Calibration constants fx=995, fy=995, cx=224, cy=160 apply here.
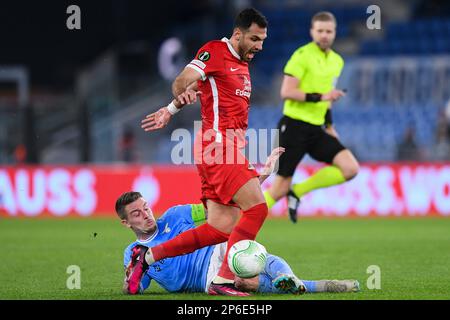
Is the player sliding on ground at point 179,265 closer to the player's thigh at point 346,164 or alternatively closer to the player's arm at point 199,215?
the player's arm at point 199,215

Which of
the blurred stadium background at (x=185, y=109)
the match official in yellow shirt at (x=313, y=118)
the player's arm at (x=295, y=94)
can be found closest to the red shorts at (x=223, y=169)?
the player's arm at (x=295, y=94)

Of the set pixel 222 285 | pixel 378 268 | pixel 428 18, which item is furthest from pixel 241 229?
pixel 428 18

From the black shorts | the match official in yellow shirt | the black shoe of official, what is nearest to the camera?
the match official in yellow shirt

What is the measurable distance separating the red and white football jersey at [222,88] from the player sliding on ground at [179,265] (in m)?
0.79

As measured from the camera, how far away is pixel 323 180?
34.9 ft

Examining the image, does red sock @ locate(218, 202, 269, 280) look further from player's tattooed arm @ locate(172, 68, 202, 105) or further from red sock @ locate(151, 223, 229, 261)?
player's tattooed arm @ locate(172, 68, 202, 105)

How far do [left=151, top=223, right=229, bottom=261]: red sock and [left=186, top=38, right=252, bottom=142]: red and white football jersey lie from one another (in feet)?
2.22

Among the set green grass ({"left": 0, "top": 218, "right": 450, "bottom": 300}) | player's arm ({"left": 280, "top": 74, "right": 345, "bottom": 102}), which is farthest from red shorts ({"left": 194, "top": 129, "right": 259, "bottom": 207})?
player's arm ({"left": 280, "top": 74, "right": 345, "bottom": 102})

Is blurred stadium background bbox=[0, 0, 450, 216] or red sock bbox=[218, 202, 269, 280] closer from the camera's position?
red sock bbox=[218, 202, 269, 280]

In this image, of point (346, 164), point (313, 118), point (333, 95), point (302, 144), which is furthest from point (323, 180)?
point (333, 95)

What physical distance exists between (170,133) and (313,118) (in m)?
10.9

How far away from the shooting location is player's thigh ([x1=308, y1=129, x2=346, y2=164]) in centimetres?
1049

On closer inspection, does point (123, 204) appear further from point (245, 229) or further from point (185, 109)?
point (185, 109)
